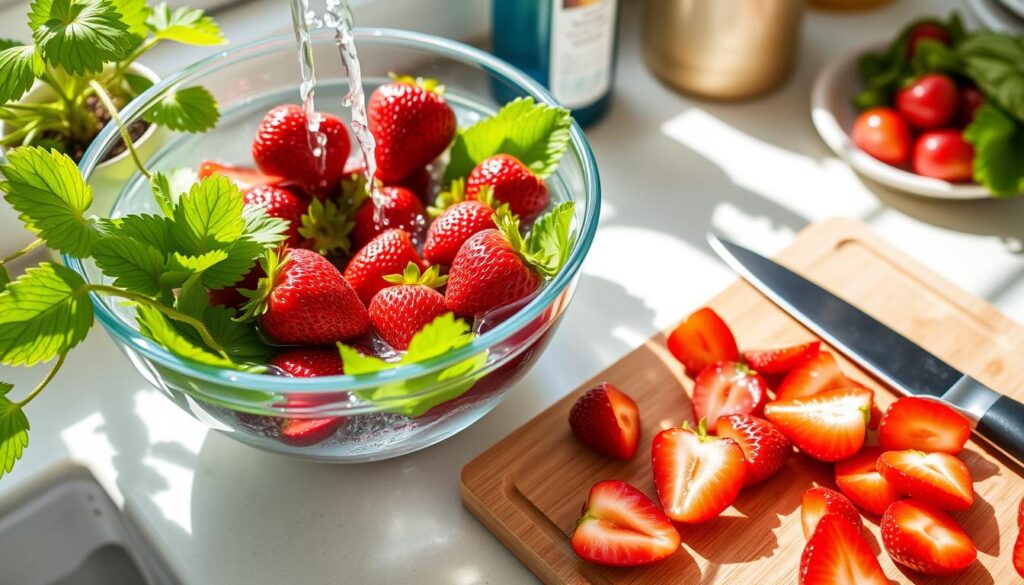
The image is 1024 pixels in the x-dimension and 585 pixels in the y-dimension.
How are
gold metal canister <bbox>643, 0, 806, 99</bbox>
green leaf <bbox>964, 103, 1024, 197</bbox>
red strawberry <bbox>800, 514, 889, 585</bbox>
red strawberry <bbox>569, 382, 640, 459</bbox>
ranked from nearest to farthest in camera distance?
1. red strawberry <bbox>800, 514, 889, 585</bbox>
2. red strawberry <bbox>569, 382, 640, 459</bbox>
3. green leaf <bbox>964, 103, 1024, 197</bbox>
4. gold metal canister <bbox>643, 0, 806, 99</bbox>

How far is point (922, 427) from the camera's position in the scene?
0.87m

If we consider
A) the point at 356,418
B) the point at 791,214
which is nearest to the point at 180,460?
the point at 356,418

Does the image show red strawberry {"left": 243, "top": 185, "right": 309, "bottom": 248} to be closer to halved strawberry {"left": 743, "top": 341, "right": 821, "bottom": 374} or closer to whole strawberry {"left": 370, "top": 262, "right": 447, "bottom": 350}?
whole strawberry {"left": 370, "top": 262, "right": 447, "bottom": 350}

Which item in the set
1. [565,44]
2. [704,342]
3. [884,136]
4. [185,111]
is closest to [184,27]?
[185,111]

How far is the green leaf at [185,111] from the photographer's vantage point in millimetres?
899

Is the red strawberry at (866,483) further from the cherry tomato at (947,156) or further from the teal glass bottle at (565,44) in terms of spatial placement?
the teal glass bottle at (565,44)

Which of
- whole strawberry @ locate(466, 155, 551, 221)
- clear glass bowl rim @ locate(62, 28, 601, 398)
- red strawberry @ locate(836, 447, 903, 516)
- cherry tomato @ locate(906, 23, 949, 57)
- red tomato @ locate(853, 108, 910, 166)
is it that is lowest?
red strawberry @ locate(836, 447, 903, 516)

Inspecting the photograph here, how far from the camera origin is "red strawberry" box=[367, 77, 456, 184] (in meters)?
0.92

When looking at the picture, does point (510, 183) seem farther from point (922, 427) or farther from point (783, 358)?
point (922, 427)

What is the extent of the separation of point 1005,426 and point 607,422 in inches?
12.8

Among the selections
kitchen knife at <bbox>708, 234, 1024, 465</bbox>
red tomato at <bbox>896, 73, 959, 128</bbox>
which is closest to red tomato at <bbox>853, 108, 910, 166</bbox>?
red tomato at <bbox>896, 73, 959, 128</bbox>

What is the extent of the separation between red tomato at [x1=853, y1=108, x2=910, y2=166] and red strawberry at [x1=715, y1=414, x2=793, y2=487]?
1.52ft

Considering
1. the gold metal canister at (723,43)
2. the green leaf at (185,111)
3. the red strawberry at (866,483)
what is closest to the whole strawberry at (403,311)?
the green leaf at (185,111)

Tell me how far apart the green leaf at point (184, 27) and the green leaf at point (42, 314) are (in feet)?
0.99
